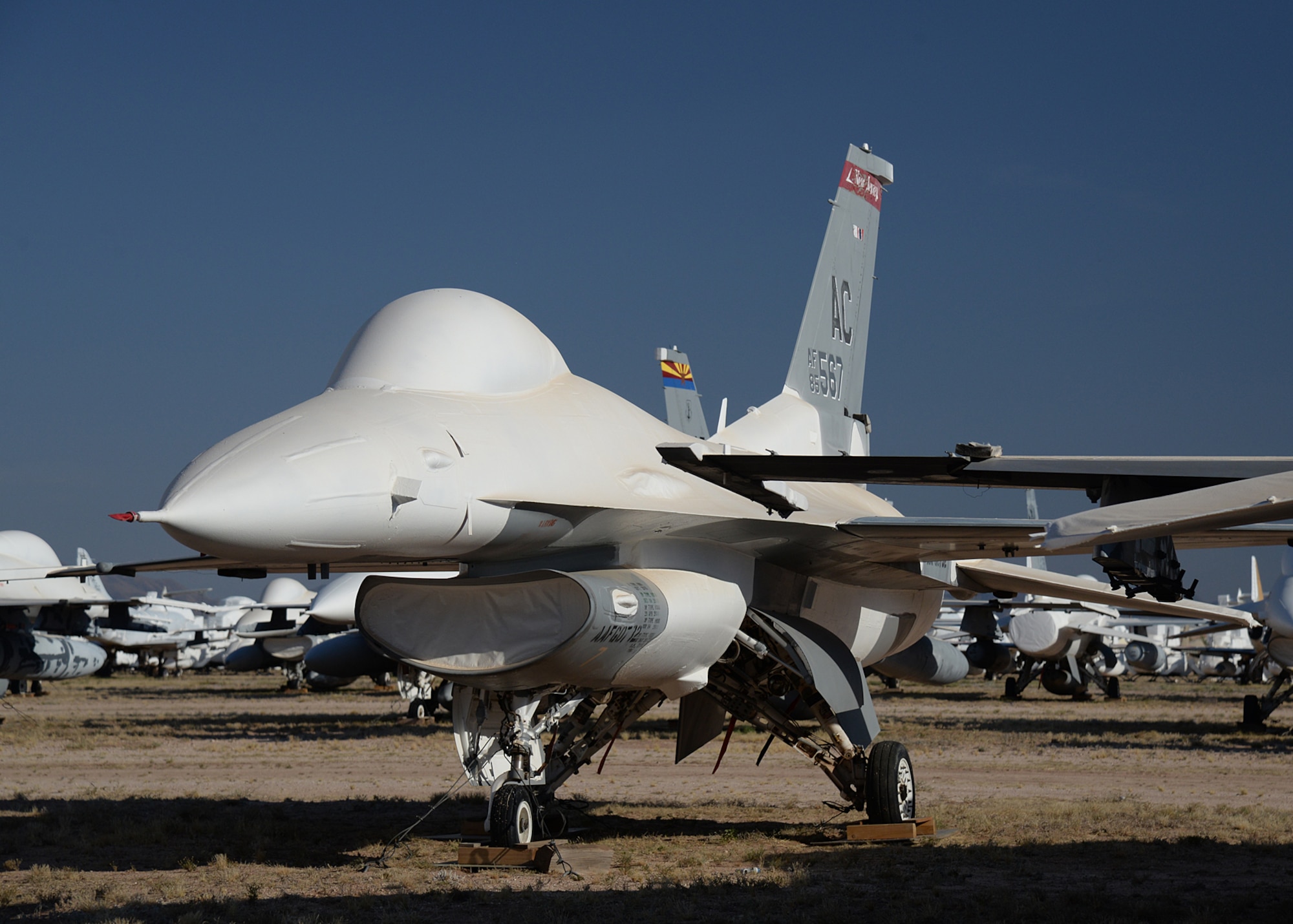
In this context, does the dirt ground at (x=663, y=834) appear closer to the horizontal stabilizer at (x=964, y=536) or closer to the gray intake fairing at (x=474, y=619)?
the gray intake fairing at (x=474, y=619)

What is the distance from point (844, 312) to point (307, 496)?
315 inches

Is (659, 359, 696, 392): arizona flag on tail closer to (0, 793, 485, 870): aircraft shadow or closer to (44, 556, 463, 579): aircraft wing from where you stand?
(0, 793, 485, 870): aircraft shadow

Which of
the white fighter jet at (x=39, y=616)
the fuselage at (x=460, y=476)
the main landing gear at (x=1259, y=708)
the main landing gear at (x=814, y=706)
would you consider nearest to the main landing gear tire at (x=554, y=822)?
the main landing gear at (x=814, y=706)

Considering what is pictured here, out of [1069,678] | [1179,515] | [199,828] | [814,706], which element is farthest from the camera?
[1069,678]

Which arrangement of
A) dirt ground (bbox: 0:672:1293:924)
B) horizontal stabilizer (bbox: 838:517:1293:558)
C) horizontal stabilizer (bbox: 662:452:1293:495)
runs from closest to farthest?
horizontal stabilizer (bbox: 662:452:1293:495) → dirt ground (bbox: 0:672:1293:924) → horizontal stabilizer (bbox: 838:517:1293:558)

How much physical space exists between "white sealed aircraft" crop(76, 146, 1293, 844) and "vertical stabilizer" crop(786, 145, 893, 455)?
0.92 m

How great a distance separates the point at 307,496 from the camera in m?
6.21

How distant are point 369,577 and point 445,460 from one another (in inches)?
73.2

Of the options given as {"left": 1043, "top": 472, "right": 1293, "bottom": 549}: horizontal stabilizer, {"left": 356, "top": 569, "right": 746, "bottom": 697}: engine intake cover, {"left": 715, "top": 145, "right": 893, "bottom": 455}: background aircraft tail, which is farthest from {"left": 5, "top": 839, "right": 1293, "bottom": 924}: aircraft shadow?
{"left": 715, "top": 145, "right": 893, "bottom": 455}: background aircraft tail

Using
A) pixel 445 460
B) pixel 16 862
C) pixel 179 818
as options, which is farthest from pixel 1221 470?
pixel 179 818

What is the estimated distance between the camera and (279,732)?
24.6 m

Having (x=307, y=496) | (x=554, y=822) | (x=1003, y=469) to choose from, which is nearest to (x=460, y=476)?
(x=307, y=496)

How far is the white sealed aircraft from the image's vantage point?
20.0 ft

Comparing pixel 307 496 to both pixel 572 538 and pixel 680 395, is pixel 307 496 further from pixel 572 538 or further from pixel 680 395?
pixel 680 395
